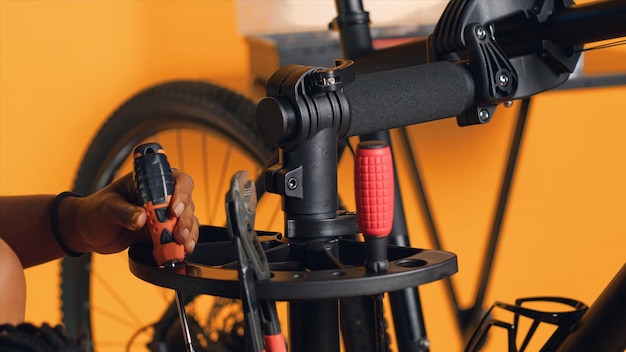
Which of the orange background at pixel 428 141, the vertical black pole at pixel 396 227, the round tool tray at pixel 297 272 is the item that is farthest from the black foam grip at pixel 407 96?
the orange background at pixel 428 141

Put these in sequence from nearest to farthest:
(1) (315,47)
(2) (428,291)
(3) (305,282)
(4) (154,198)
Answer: (3) (305,282)
(4) (154,198)
(1) (315,47)
(2) (428,291)

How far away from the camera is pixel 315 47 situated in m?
1.46

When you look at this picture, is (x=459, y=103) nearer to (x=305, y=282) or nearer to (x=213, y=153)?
(x=305, y=282)

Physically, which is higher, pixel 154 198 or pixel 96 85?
pixel 96 85

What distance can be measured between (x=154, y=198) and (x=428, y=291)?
137 cm

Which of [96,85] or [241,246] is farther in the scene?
[96,85]

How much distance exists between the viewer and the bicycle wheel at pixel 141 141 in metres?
1.35

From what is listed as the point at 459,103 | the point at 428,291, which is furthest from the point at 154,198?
the point at 428,291

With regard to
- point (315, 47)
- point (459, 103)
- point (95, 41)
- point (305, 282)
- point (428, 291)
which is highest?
point (95, 41)

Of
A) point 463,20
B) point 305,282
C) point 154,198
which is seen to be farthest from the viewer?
point 463,20

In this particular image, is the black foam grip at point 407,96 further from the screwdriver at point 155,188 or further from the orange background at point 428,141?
the orange background at point 428,141

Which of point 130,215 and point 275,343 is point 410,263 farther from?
point 130,215

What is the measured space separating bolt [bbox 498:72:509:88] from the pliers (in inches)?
12.3

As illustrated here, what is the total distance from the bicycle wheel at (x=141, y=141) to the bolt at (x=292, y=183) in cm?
52
